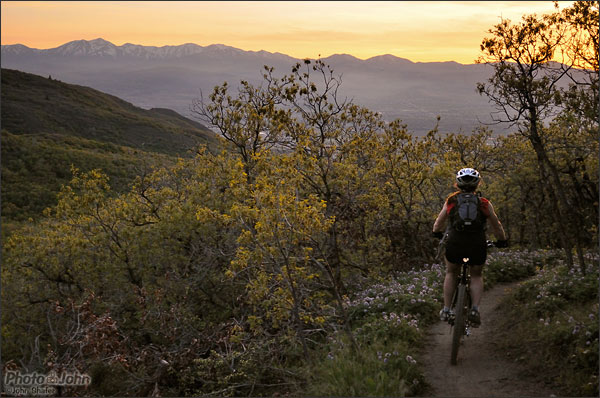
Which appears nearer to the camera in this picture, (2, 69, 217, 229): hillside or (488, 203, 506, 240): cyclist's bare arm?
(488, 203, 506, 240): cyclist's bare arm

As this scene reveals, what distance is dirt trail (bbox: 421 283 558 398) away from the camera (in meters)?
6.26

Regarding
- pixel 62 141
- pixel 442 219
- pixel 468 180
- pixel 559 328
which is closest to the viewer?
pixel 468 180

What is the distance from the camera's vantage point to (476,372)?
6809mm

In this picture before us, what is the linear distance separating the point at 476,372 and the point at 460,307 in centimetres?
93

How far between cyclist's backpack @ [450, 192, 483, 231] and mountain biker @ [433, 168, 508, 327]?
0.02 metres

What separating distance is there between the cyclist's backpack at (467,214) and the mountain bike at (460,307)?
47 cm

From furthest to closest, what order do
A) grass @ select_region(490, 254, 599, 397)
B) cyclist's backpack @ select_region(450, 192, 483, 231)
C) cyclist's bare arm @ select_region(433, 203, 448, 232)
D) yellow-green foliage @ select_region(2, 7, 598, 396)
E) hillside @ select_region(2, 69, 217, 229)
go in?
hillside @ select_region(2, 69, 217, 229)
yellow-green foliage @ select_region(2, 7, 598, 396)
cyclist's bare arm @ select_region(433, 203, 448, 232)
cyclist's backpack @ select_region(450, 192, 483, 231)
grass @ select_region(490, 254, 599, 397)

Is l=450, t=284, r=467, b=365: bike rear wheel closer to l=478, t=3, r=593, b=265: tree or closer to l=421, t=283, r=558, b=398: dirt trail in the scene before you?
l=421, t=283, r=558, b=398: dirt trail

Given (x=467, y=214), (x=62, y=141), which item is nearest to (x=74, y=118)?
(x=62, y=141)


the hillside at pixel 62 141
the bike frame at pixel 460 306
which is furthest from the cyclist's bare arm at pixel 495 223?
the hillside at pixel 62 141

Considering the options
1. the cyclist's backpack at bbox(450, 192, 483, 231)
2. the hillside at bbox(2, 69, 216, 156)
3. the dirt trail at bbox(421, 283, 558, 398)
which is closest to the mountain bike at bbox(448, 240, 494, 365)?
the dirt trail at bbox(421, 283, 558, 398)

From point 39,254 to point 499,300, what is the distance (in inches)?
540

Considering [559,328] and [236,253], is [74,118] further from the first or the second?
[559,328]

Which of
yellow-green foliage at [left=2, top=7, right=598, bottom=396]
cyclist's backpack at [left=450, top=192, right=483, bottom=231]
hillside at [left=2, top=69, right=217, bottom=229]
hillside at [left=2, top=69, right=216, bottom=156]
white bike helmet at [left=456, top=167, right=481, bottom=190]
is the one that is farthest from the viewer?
hillside at [left=2, top=69, right=216, bottom=156]
